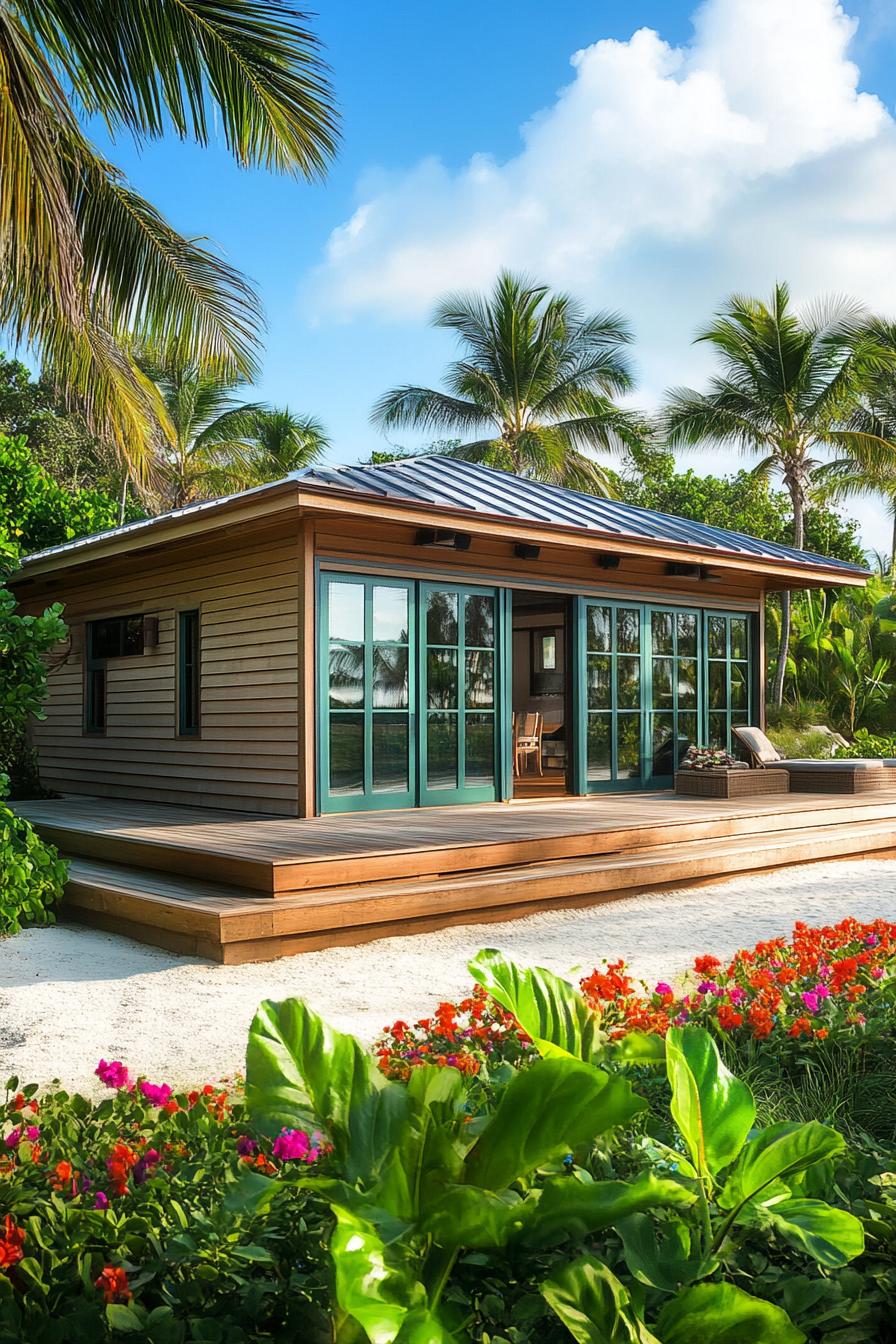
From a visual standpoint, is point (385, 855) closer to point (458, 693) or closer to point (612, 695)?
point (458, 693)

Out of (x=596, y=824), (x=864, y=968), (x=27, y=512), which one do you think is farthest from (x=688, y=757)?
(x=27, y=512)

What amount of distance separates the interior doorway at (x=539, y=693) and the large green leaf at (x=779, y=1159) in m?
9.86

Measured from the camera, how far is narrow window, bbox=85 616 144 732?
11.2 meters

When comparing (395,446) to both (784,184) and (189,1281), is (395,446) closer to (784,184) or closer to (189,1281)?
(784,184)

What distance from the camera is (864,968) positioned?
12.0 ft

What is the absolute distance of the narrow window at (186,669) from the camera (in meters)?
10.2

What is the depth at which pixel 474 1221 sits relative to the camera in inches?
52.0

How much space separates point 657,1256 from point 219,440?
24346 millimetres

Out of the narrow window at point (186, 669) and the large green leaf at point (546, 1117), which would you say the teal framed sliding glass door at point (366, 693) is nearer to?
the narrow window at point (186, 669)

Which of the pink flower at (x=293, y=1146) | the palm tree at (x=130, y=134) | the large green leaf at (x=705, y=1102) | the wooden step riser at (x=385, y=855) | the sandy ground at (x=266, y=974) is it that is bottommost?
the sandy ground at (x=266, y=974)

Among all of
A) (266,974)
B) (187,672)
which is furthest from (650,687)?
(266,974)

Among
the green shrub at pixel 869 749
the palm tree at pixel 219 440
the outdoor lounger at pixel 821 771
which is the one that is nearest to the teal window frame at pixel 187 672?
the outdoor lounger at pixel 821 771

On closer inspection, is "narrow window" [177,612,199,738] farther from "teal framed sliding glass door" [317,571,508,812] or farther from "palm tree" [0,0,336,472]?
"palm tree" [0,0,336,472]

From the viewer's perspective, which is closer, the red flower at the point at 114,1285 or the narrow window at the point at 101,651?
the red flower at the point at 114,1285
